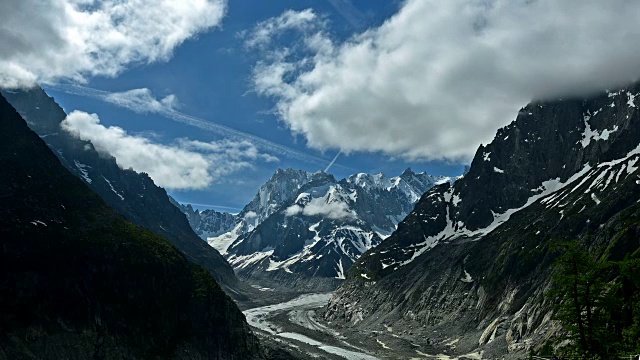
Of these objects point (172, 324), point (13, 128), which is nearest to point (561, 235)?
point (172, 324)

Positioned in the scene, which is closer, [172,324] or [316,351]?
[172,324]

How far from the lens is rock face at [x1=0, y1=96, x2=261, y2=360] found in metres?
90.5

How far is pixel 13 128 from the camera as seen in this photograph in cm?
15225

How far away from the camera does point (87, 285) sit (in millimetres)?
104000

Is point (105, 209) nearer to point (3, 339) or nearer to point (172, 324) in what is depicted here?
point (172, 324)

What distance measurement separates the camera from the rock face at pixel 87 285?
90500mm

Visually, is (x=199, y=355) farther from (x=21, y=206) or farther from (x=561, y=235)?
(x=561, y=235)

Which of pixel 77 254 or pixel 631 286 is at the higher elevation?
pixel 77 254

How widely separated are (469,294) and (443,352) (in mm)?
42324

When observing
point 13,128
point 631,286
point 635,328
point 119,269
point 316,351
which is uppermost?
point 13,128

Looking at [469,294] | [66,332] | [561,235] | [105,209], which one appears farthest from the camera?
[469,294]

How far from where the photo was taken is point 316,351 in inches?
6737

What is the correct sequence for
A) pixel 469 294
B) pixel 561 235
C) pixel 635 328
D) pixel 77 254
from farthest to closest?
pixel 469 294, pixel 561 235, pixel 77 254, pixel 635 328

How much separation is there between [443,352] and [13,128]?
159159 mm
